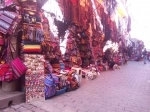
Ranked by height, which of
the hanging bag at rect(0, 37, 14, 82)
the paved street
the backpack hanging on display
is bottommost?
the paved street

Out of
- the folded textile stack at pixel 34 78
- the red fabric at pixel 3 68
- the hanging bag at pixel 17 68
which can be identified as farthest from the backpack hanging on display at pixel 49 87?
the red fabric at pixel 3 68

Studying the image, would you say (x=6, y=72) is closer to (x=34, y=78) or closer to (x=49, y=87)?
(x=34, y=78)

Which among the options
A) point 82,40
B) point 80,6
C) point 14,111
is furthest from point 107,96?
point 80,6

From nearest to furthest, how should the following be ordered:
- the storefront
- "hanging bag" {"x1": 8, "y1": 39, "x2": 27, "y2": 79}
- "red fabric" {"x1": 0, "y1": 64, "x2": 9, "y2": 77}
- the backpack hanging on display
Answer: "red fabric" {"x1": 0, "y1": 64, "x2": 9, "y2": 77} < "hanging bag" {"x1": 8, "y1": 39, "x2": 27, "y2": 79} < the storefront < the backpack hanging on display

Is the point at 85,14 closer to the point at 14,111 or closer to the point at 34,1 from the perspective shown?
the point at 34,1

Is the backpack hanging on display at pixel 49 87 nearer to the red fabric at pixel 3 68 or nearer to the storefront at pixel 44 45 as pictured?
the storefront at pixel 44 45

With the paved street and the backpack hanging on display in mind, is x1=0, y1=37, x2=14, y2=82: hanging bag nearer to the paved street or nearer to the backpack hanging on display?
the paved street

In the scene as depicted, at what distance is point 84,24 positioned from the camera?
30.4 feet

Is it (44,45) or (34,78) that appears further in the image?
(44,45)

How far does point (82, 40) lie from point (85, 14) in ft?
5.02

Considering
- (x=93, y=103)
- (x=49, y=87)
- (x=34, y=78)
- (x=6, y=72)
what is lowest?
(x=93, y=103)

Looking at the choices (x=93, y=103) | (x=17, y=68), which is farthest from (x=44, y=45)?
(x=93, y=103)

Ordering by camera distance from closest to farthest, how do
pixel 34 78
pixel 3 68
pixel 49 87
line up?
1. pixel 3 68
2. pixel 34 78
3. pixel 49 87

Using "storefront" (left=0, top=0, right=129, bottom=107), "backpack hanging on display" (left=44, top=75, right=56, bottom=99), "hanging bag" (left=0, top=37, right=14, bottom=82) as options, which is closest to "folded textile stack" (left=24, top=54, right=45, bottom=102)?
"storefront" (left=0, top=0, right=129, bottom=107)
